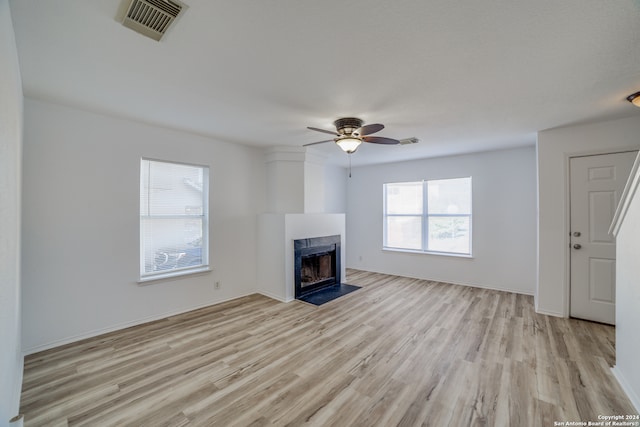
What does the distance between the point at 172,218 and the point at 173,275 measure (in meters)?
0.79

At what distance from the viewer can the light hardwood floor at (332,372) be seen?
1.85 m

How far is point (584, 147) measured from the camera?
3.40m

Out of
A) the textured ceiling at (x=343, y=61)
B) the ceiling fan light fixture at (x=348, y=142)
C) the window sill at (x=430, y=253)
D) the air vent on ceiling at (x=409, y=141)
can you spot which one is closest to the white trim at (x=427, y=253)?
the window sill at (x=430, y=253)

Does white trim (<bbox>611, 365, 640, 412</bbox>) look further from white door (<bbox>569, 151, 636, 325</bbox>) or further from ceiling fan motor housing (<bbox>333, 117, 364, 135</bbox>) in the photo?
ceiling fan motor housing (<bbox>333, 117, 364, 135</bbox>)

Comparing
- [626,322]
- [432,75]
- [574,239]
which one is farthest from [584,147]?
[432,75]

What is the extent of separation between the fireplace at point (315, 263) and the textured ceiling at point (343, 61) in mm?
2187

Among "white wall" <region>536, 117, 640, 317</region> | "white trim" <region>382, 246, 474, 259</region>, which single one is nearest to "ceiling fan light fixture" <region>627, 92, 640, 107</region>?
"white wall" <region>536, 117, 640, 317</region>

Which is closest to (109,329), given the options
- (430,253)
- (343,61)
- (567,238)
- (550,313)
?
(343,61)

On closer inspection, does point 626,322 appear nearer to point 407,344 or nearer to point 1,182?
point 407,344

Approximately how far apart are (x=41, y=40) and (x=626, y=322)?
4.77 metres

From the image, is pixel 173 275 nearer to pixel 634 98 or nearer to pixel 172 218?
pixel 172 218

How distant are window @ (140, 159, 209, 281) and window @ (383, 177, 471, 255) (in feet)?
13.2

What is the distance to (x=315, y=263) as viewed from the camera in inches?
195

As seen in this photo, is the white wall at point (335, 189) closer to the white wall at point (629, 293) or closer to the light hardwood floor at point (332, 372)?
the light hardwood floor at point (332, 372)
